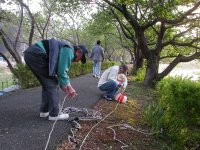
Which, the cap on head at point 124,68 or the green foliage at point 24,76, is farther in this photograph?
the green foliage at point 24,76

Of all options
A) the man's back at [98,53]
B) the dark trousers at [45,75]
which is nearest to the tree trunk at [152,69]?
the man's back at [98,53]

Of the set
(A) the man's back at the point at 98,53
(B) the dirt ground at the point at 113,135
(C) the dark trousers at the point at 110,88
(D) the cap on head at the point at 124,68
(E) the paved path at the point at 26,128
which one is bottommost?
(B) the dirt ground at the point at 113,135

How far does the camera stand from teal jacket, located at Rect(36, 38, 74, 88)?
5859 mm

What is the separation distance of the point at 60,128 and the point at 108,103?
3.23m

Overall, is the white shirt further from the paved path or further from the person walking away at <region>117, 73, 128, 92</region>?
the paved path

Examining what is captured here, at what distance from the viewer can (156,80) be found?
50.4ft

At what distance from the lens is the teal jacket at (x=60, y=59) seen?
231 inches

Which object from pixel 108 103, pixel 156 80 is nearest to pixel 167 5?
pixel 156 80

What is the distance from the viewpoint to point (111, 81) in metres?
9.05

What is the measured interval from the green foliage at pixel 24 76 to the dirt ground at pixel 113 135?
20.0 ft

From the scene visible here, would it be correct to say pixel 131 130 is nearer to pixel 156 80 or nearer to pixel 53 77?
pixel 53 77

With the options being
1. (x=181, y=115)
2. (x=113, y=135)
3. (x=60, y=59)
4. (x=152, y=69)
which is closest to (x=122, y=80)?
(x=181, y=115)

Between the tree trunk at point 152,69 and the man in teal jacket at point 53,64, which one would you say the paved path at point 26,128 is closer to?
the man in teal jacket at point 53,64

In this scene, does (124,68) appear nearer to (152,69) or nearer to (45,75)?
(45,75)
